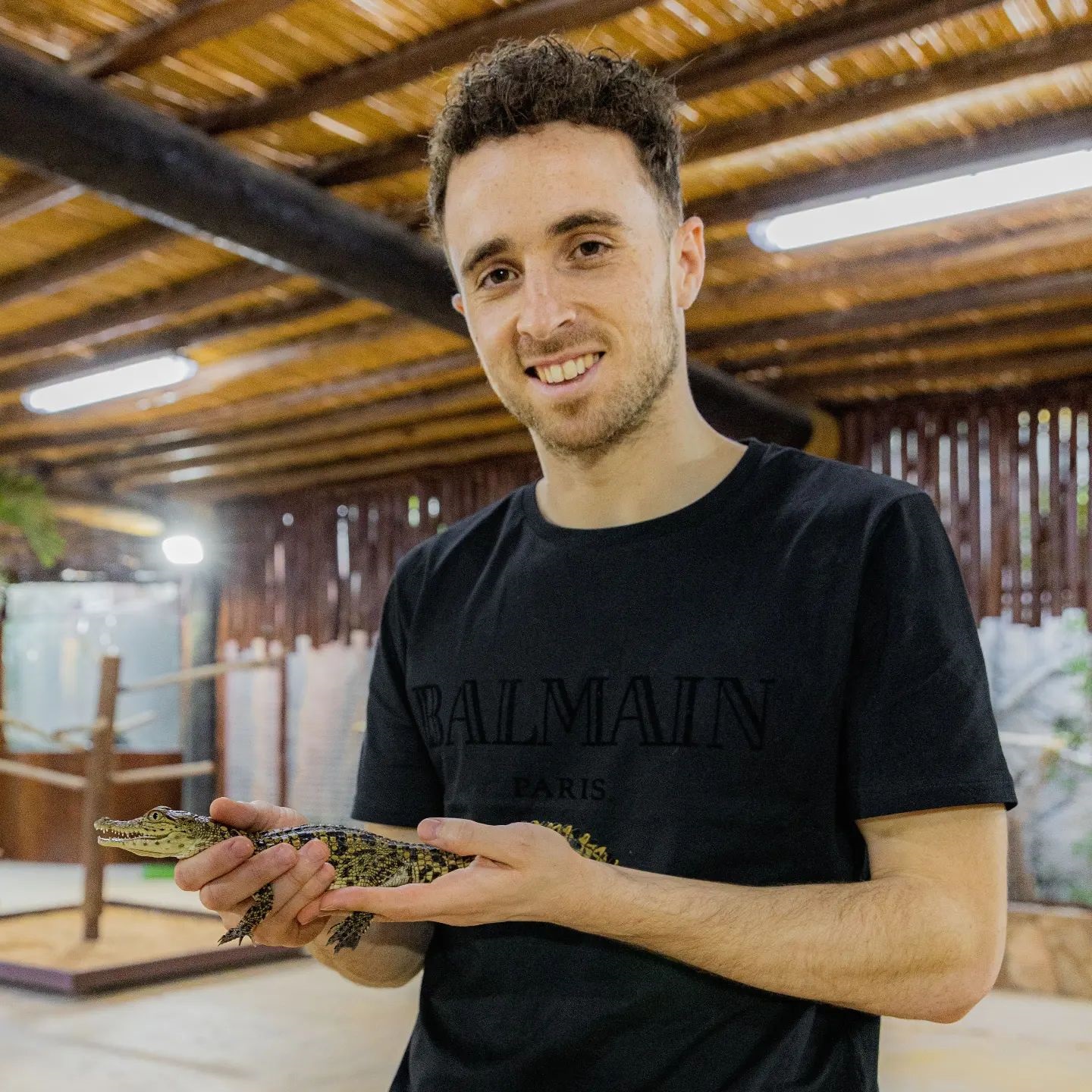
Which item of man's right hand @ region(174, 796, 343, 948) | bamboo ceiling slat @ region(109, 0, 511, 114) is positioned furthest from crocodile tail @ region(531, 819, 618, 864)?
A: bamboo ceiling slat @ region(109, 0, 511, 114)

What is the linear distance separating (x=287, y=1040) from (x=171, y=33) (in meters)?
4.04

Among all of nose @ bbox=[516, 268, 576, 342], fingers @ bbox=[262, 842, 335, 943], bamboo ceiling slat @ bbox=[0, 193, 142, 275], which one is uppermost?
bamboo ceiling slat @ bbox=[0, 193, 142, 275]

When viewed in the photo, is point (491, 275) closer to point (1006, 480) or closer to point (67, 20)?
point (67, 20)

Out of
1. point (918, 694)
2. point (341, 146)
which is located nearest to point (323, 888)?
point (918, 694)

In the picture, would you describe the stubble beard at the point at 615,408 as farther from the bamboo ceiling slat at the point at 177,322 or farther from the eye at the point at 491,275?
the bamboo ceiling slat at the point at 177,322

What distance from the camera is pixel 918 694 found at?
131 cm

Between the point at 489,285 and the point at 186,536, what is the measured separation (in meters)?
9.92

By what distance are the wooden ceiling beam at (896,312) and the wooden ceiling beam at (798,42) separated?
201 cm

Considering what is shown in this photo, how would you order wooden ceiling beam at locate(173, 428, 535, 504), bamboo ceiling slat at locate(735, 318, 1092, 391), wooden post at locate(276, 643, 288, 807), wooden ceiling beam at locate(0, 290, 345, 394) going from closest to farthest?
wooden ceiling beam at locate(0, 290, 345, 394) < bamboo ceiling slat at locate(735, 318, 1092, 391) < wooden ceiling beam at locate(173, 428, 535, 504) < wooden post at locate(276, 643, 288, 807)

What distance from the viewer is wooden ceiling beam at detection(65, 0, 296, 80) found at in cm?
346

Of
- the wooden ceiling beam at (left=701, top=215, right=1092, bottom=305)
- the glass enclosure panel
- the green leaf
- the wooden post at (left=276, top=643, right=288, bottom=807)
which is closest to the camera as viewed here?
the wooden ceiling beam at (left=701, top=215, right=1092, bottom=305)

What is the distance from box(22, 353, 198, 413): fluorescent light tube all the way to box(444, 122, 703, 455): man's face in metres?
5.53

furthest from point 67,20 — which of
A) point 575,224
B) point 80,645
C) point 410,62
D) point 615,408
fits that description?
point 80,645

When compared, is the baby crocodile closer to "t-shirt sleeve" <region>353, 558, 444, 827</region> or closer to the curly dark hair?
"t-shirt sleeve" <region>353, 558, 444, 827</region>
